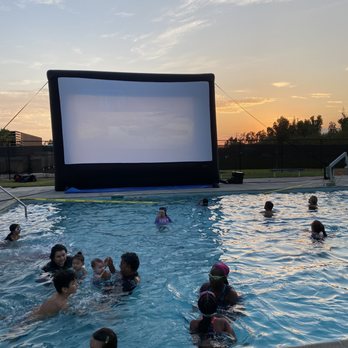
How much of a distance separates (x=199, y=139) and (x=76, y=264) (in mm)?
13411

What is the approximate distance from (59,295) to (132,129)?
548 inches

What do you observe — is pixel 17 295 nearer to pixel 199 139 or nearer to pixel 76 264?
pixel 76 264

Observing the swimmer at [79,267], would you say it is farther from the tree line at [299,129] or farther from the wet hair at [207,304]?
the tree line at [299,129]

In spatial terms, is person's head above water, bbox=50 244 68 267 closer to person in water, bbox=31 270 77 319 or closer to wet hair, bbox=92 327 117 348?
person in water, bbox=31 270 77 319

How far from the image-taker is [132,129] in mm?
18484

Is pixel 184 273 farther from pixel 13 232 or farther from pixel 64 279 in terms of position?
pixel 13 232

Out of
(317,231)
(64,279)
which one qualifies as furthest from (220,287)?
(317,231)

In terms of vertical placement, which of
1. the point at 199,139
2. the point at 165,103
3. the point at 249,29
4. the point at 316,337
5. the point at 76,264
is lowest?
the point at 316,337

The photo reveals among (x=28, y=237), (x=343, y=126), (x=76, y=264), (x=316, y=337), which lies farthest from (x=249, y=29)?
(x=343, y=126)

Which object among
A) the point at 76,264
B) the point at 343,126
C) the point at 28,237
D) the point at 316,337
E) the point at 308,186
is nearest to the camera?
the point at 316,337

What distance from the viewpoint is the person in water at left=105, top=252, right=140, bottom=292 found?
5742 millimetres

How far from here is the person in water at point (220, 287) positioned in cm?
477

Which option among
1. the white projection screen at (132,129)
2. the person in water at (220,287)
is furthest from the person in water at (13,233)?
the white projection screen at (132,129)

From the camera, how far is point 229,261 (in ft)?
24.7
